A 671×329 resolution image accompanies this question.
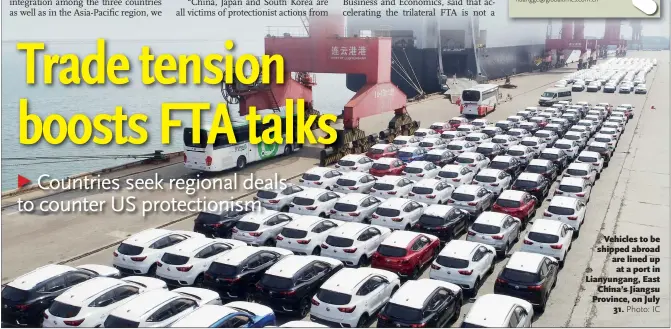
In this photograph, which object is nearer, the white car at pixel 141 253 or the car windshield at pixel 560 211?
the white car at pixel 141 253

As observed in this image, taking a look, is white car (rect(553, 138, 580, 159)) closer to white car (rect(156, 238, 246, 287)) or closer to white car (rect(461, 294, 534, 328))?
white car (rect(461, 294, 534, 328))

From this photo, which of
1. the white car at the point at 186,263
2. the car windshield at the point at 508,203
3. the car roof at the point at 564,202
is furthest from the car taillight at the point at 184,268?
the car roof at the point at 564,202

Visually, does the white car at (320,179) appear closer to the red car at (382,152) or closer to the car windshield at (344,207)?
the car windshield at (344,207)

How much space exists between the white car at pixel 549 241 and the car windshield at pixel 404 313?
5900mm

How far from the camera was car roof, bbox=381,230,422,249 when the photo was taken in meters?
16.5

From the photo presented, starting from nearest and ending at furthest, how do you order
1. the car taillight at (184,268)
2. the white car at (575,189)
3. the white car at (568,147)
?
the car taillight at (184,268), the white car at (575,189), the white car at (568,147)

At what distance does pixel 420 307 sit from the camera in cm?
1276

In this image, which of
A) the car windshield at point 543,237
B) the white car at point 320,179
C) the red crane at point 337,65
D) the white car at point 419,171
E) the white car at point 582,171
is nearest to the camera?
the car windshield at point 543,237

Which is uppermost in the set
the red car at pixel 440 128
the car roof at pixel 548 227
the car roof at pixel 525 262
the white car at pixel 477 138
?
the red car at pixel 440 128

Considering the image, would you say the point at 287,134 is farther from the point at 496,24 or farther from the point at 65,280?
the point at 496,24

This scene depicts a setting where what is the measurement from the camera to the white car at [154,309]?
12.3 m

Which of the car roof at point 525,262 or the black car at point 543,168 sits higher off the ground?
the black car at point 543,168

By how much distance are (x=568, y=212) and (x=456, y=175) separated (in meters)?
5.92

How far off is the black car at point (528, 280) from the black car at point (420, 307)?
1418mm
